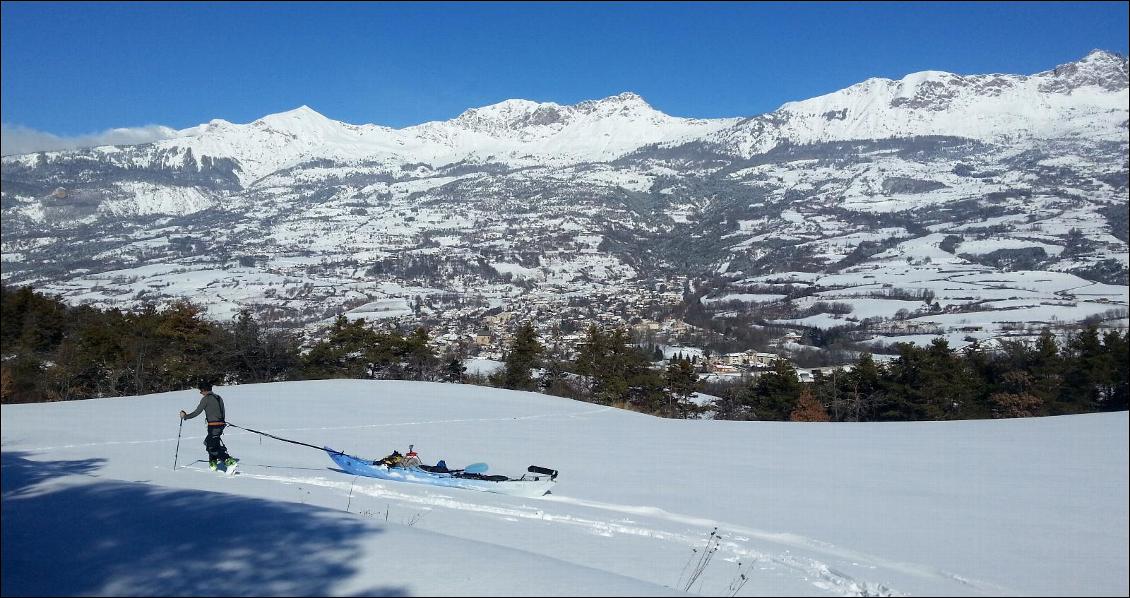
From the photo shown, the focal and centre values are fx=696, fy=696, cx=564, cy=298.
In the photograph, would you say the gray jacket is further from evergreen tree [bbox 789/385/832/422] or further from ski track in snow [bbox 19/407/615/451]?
evergreen tree [bbox 789/385/832/422]

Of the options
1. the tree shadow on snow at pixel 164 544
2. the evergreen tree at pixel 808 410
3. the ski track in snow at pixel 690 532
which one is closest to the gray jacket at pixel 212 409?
the ski track in snow at pixel 690 532

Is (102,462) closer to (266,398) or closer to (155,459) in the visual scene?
(155,459)

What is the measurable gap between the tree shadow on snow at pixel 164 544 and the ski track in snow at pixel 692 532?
8.36 ft

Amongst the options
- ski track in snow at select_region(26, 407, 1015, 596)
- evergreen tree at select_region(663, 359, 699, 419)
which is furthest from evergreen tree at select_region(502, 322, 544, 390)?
ski track in snow at select_region(26, 407, 1015, 596)

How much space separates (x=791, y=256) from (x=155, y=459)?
131975 mm

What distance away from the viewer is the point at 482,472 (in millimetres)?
9789

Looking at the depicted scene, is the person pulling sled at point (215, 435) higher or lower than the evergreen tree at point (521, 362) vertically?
lower

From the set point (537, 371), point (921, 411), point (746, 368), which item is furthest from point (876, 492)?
point (746, 368)

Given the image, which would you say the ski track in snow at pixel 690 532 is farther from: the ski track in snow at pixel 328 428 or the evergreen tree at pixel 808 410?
the evergreen tree at pixel 808 410

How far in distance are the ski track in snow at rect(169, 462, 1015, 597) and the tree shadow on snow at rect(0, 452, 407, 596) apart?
2.55 metres

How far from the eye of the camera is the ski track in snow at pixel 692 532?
18.7 ft

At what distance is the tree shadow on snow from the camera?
12.4 ft

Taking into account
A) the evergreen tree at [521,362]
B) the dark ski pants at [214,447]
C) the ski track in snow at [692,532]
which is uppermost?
the evergreen tree at [521,362]

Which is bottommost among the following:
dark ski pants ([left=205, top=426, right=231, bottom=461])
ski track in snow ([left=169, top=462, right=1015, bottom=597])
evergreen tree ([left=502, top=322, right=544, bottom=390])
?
ski track in snow ([left=169, top=462, right=1015, bottom=597])
